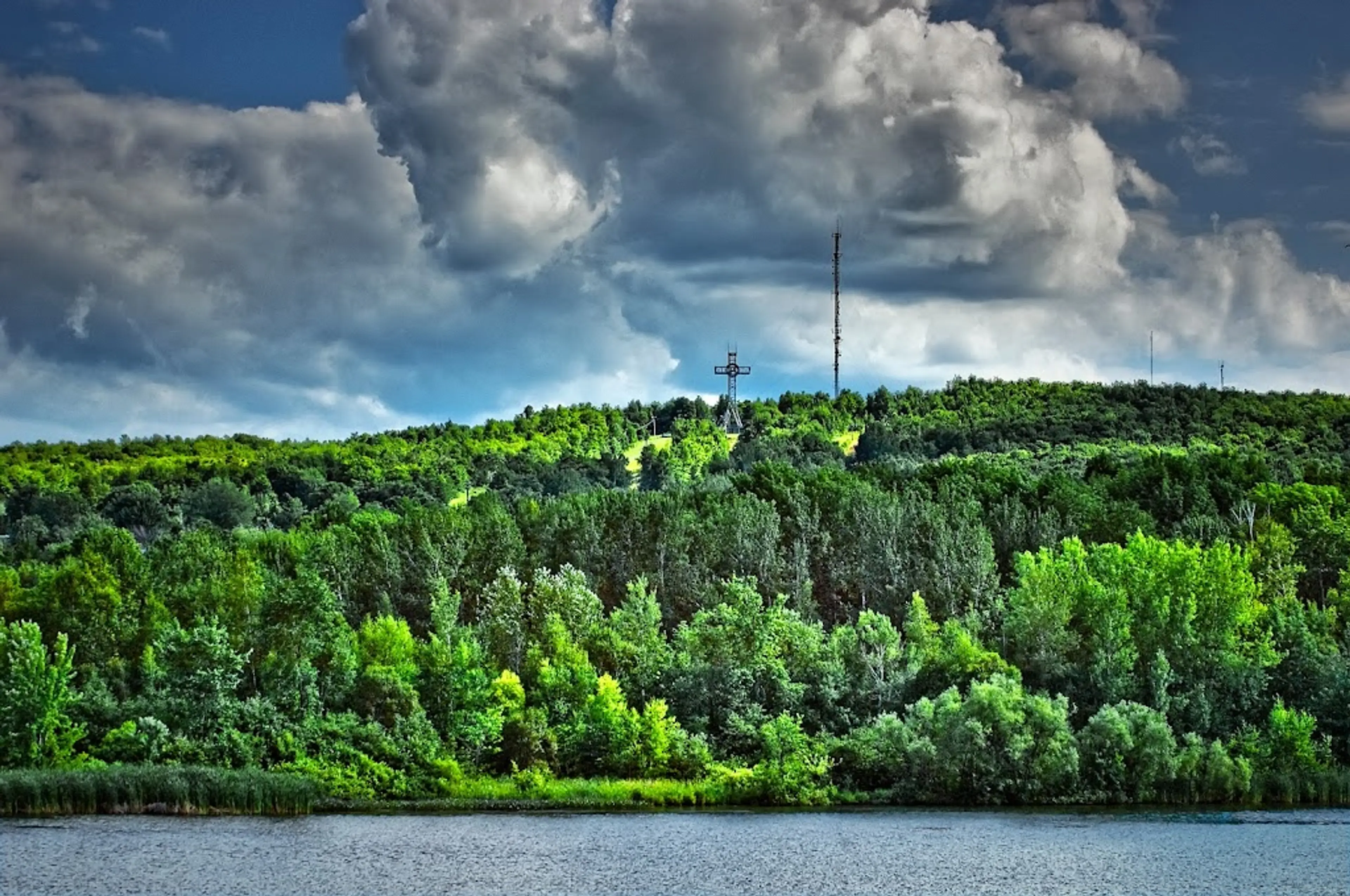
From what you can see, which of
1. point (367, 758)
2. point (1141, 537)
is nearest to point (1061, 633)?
point (1141, 537)

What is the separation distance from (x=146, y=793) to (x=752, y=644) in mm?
34494

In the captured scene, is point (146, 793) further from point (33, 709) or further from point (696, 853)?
point (696, 853)

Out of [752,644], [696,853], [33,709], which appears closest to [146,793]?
[33,709]

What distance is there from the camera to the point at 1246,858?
68.8 m

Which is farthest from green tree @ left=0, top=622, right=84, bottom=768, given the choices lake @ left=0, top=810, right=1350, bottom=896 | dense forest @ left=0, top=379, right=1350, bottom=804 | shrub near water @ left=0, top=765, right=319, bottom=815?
lake @ left=0, top=810, right=1350, bottom=896

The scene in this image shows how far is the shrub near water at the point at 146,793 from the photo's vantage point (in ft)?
268

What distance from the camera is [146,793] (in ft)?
271

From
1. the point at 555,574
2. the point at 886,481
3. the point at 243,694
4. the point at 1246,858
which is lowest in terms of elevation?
the point at 1246,858

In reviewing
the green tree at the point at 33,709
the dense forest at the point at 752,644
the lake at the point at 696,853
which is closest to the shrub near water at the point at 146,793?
the lake at the point at 696,853

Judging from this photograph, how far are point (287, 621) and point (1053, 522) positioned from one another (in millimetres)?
53937

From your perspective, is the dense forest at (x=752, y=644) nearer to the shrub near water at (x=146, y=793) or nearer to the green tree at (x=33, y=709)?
the green tree at (x=33, y=709)

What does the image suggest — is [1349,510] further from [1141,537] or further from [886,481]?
[886,481]

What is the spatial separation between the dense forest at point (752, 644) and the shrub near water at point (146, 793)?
139 inches

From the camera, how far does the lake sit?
6397 cm
